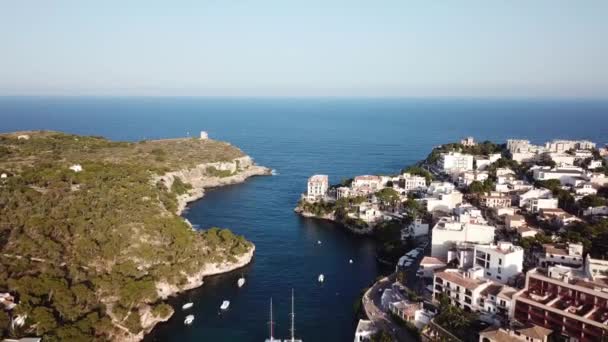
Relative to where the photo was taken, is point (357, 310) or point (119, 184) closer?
point (357, 310)

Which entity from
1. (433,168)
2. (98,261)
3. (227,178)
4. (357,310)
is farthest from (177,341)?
(433,168)

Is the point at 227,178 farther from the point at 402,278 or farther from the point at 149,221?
the point at 402,278

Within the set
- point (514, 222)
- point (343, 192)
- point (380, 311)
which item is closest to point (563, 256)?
point (514, 222)

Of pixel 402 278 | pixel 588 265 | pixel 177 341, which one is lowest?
pixel 177 341

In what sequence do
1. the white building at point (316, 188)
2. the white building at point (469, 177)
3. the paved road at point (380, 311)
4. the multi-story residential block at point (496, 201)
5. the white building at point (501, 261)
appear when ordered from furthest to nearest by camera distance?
the white building at point (316, 188) < the white building at point (469, 177) < the multi-story residential block at point (496, 201) < the white building at point (501, 261) < the paved road at point (380, 311)

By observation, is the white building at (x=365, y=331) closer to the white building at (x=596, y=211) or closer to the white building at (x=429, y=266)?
the white building at (x=429, y=266)

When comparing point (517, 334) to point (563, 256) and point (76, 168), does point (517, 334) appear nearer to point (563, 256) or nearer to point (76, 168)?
point (563, 256)

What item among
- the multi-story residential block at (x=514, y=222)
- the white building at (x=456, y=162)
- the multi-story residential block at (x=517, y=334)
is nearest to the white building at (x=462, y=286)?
the multi-story residential block at (x=517, y=334)

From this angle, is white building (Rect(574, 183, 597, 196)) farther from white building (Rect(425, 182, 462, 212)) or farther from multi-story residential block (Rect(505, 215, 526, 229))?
white building (Rect(425, 182, 462, 212))
